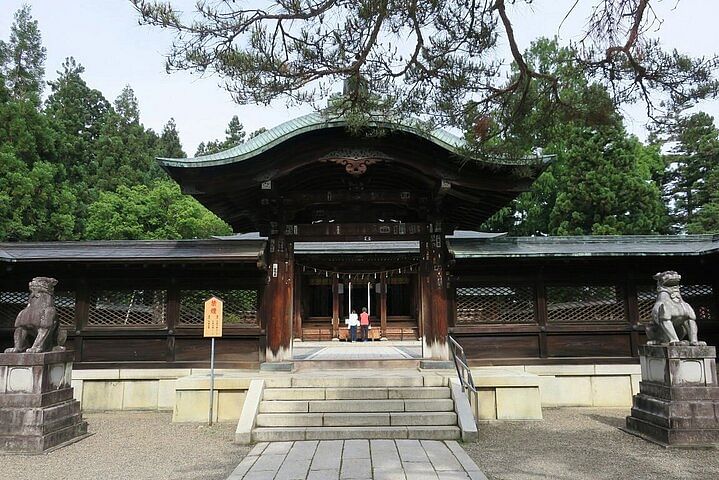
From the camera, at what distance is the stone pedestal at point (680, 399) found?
23.4 ft

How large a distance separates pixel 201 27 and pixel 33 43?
3791 centimetres

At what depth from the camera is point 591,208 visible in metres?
27.6

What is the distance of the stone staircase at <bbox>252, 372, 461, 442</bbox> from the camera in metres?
7.69

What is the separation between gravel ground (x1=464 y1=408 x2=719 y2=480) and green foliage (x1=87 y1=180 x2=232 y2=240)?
23662 mm

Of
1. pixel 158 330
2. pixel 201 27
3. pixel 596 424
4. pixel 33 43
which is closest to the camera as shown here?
pixel 201 27

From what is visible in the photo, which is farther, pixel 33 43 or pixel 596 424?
pixel 33 43

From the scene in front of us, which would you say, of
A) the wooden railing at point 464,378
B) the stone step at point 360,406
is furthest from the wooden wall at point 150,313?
the wooden railing at point 464,378

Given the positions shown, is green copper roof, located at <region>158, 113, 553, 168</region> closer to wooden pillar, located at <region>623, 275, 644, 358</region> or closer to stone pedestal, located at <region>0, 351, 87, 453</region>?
wooden pillar, located at <region>623, 275, 644, 358</region>

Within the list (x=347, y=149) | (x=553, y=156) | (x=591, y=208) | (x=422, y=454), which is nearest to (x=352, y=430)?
(x=422, y=454)

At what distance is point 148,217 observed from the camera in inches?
1137

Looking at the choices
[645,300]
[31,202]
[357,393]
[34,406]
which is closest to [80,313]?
[34,406]

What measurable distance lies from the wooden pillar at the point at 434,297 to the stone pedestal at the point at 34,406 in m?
6.35

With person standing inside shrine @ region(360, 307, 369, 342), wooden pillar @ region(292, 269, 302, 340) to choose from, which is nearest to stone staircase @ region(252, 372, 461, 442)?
wooden pillar @ region(292, 269, 302, 340)

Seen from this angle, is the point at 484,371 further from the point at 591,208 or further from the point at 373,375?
the point at 591,208
